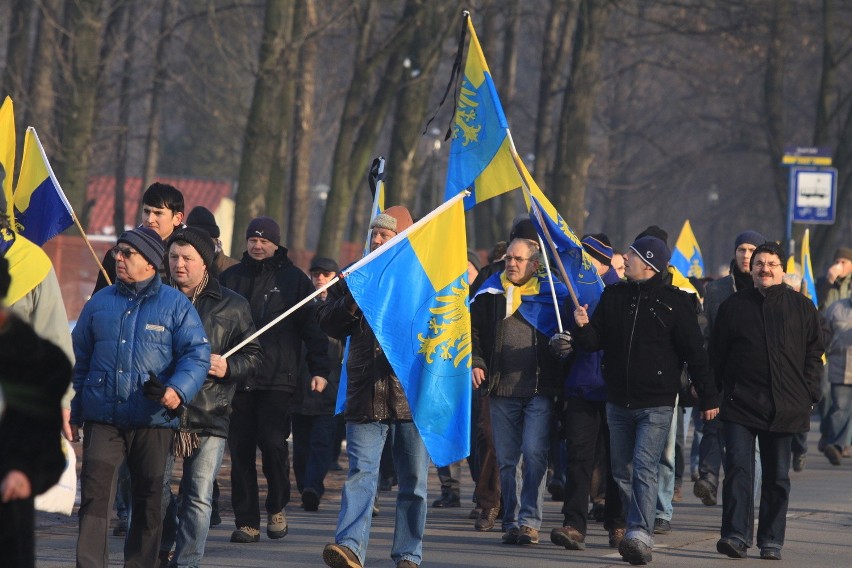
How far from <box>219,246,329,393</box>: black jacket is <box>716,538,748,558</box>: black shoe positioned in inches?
101

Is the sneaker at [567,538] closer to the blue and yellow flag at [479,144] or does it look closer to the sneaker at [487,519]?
the sneaker at [487,519]

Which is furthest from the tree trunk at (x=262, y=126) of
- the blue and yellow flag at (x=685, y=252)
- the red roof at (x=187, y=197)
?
the red roof at (x=187, y=197)

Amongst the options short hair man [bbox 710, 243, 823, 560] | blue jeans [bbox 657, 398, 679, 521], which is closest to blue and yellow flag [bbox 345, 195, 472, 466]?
short hair man [bbox 710, 243, 823, 560]

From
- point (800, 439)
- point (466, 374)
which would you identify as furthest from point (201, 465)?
point (800, 439)

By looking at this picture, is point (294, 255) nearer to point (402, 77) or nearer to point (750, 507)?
point (402, 77)

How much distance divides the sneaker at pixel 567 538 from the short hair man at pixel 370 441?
1.51 m

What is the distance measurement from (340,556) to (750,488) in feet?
9.14

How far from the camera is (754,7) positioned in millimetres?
25922

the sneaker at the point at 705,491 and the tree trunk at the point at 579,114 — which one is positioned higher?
the tree trunk at the point at 579,114

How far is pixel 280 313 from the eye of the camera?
10109 mm

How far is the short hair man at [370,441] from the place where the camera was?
8.25 metres

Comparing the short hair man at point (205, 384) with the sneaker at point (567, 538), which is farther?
the sneaker at point (567, 538)

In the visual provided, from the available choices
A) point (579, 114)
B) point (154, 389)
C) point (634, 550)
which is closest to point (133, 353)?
point (154, 389)

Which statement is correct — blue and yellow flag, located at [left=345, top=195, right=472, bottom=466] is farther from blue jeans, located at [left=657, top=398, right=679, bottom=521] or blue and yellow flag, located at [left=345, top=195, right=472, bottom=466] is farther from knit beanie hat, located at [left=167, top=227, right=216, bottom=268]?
blue jeans, located at [left=657, top=398, right=679, bottom=521]
